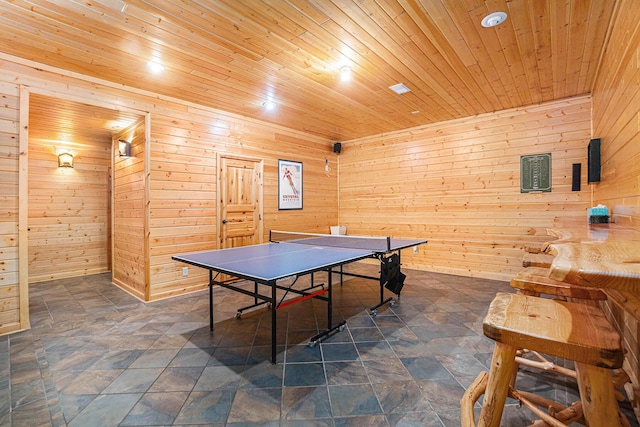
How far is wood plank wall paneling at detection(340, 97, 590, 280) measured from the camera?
162 inches

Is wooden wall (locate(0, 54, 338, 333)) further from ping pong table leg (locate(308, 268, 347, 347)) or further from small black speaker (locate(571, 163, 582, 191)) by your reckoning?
small black speaker (locate(571, 163, 582, 191))

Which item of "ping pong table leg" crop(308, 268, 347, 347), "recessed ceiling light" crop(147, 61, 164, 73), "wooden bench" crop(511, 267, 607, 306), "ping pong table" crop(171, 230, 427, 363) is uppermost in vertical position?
"recessed ceiling light" crop(147, 61, 164, 73)

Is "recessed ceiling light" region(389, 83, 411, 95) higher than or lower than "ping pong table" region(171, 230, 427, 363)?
higher

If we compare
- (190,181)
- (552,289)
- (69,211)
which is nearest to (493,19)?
(552,289)

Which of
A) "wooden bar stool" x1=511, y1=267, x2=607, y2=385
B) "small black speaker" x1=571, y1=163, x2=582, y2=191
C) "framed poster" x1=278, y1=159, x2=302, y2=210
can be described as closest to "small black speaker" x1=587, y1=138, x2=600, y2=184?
"small black speaker" x1=571, y1=163, x2=582, y2=191

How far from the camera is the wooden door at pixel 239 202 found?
14.8 feet

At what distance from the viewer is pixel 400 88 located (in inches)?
142

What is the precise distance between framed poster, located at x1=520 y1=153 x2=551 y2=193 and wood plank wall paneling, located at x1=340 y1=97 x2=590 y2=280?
68mm

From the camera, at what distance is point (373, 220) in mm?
6035

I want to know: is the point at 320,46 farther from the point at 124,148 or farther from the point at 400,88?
the point at 124,148

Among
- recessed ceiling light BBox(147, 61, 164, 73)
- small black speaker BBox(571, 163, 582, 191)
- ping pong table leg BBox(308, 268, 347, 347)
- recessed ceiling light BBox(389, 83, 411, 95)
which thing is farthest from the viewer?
small black speaker BBox(571, 163, 582, 191)

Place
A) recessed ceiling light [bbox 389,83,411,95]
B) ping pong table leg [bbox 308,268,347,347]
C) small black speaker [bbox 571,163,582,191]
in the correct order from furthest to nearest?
small black speaker [bbox 571,163,582,191]
recessed ceiling light [bbox 389,83,411,95]
ping pong table leg [bbox 308,268,347,347]

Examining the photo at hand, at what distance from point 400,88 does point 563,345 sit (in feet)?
11.0

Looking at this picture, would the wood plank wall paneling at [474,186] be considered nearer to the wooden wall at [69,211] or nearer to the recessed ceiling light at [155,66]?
the recessed ceiling light at [155,66]
